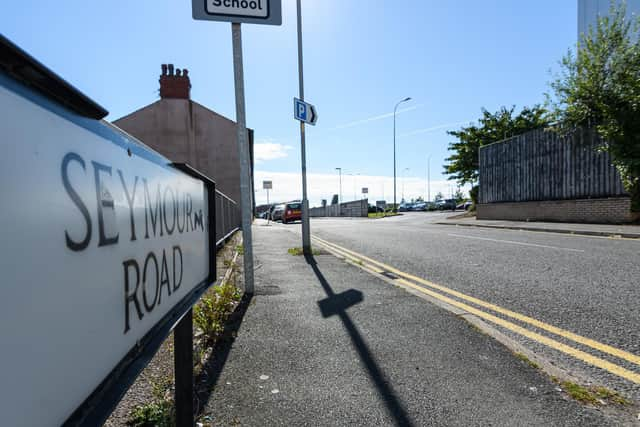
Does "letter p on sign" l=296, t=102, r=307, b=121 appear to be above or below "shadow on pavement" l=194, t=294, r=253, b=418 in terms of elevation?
above

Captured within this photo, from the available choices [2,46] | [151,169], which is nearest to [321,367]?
[151,169]

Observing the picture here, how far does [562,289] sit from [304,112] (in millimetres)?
6044

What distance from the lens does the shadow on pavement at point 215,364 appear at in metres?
2.20

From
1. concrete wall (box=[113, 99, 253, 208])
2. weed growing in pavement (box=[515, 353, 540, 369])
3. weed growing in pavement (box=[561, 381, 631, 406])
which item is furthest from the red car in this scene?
weed growing in pavement (box=[561, 381, 631, 406])

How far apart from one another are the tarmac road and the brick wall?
276 inches

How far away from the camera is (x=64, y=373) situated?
72 cm

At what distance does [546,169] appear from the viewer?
18.2 m

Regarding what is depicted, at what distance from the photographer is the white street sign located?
583 mm

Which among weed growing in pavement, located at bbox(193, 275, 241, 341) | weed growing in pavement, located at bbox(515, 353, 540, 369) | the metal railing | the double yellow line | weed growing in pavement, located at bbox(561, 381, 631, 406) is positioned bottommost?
the double yellow line

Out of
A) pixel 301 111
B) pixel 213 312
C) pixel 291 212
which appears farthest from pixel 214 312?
pixel 291 212

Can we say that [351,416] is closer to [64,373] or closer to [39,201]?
[64,373]

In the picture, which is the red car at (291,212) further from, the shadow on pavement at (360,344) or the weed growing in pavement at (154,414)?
the weed growing in pavement at (154,414)

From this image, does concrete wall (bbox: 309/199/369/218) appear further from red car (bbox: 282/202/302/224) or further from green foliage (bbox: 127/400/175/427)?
green foliage (bbox: 127/400/175/427)

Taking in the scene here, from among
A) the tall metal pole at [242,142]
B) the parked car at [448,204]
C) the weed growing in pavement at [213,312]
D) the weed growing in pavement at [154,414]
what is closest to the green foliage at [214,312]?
the weed growing in pavement at [213,312]
